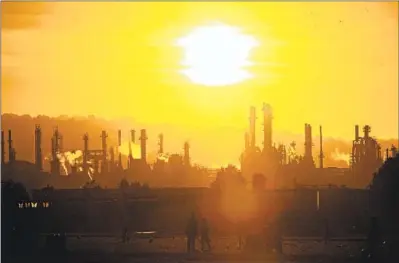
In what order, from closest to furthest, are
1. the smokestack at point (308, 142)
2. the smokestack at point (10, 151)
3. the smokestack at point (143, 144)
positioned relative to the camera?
the smokestack at point (10, 151) < the smokestack at point (308, 142) < the smokestack at point (143, 144)

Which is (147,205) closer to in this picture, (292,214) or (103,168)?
(292,214)

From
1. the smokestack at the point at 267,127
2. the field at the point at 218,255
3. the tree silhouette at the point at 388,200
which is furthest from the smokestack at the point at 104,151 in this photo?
the field at the point at 218,255

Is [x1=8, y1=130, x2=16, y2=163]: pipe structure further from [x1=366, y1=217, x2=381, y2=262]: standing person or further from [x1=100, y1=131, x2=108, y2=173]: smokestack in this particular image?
[x1=366, y1=217, x2=381, y2=262]: standing person

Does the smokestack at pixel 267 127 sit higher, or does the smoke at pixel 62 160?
the smokestack at pixel 267 127

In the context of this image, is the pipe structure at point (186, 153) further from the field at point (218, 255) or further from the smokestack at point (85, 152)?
the field at point (218, 255)

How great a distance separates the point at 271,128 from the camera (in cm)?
8525

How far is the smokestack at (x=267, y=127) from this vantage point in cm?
8169

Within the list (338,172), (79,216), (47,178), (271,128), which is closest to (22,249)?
(79,216)

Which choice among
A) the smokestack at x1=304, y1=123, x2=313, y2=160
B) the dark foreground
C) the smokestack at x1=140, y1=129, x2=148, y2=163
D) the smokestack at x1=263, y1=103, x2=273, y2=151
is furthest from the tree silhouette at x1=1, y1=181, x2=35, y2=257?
the smokestack at x1=140, y1=129, x2=148, y2=163

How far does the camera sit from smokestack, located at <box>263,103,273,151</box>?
81.7 m

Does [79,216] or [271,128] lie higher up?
[271,128]

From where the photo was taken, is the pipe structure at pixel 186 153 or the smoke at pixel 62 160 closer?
the pipe structure at pixel 186 153

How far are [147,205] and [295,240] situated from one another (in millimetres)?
20310

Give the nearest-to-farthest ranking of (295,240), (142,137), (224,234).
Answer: (295,240)
(224,234)
(142,137)
